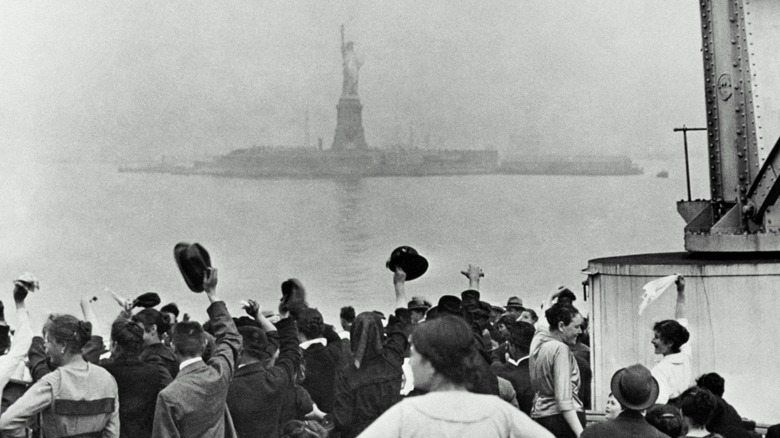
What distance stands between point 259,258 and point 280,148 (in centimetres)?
153

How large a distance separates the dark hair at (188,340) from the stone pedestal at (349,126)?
9797 mm

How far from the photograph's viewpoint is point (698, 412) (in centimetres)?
461

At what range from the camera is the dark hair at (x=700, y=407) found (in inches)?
181

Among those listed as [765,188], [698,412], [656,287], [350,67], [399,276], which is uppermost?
[350,67]

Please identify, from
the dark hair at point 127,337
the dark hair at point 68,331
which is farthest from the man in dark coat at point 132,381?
the dark hair at point 68,331

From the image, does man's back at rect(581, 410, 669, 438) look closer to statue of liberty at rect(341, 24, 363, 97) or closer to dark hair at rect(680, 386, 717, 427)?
dark hair at rect(680, 386, 717, 427)

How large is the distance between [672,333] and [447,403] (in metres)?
3.19

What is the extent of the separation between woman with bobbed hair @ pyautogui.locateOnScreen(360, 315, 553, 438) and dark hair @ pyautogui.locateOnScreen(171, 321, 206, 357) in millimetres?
2243

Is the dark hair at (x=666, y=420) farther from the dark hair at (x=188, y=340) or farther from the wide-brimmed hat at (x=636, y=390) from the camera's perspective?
the dark hair at (x=188, y=340)

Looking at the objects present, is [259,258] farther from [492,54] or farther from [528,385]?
[528,385]

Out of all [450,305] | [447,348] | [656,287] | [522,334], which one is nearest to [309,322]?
[450,305]

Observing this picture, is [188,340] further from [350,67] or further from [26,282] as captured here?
[350,67]

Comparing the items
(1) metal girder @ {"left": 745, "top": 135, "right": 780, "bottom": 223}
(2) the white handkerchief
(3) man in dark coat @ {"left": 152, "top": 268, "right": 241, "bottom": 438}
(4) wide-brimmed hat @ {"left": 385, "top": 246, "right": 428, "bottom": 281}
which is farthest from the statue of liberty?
(3) man in dark coat @ {"left": 152, "top": 268, "right": 241, "bottom": 438}

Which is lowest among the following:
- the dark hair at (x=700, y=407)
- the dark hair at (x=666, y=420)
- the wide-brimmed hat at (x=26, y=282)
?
the dark hair at (x=666, y=420)
